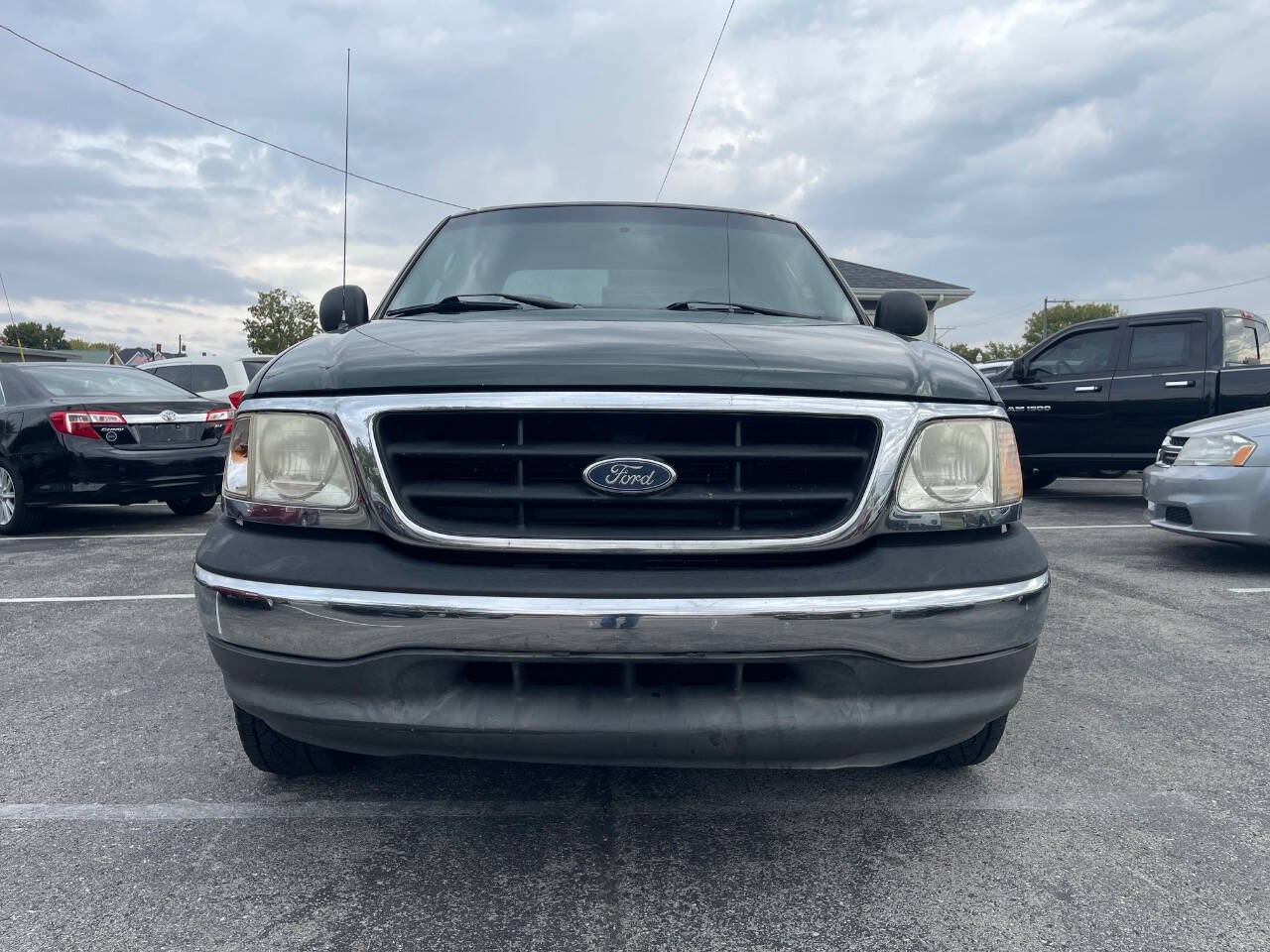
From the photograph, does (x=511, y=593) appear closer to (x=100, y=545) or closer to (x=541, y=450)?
(x=541, y=450)

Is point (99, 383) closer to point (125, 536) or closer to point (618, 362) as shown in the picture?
point (125, 536)

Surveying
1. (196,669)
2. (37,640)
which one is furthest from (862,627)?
(37,640)

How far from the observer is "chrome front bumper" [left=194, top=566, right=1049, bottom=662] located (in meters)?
1.80

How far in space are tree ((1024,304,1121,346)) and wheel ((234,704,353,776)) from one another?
79.3 meters

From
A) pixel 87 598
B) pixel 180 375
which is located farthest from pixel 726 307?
pixel 180 375

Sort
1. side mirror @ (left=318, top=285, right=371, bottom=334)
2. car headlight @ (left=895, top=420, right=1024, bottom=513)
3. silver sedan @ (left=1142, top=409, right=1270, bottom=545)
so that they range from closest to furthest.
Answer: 1. car headlight @ (left=895, top=420, right=1024, bottom=513)
2. side mirror @ (left=318, top=285, right=371, bottom=334)
3. silver sedan @ (left=1142, top=409, right=1270, bottom=545)

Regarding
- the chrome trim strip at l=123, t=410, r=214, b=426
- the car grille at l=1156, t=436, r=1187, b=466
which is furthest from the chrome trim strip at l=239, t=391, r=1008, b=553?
the chrome trim strip at l=123, t=410, r=214, b=426

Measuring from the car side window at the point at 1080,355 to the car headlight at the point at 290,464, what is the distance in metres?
8.82

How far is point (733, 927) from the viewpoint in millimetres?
1933

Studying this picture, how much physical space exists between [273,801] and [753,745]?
4.55 ft

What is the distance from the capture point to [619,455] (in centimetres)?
196

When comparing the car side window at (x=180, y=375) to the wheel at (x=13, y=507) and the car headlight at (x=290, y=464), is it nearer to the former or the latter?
the wheel at (x=13, y=507)

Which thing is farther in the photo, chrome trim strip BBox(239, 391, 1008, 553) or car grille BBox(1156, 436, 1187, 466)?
car grille BBox(1156, 436, 1187, 466)

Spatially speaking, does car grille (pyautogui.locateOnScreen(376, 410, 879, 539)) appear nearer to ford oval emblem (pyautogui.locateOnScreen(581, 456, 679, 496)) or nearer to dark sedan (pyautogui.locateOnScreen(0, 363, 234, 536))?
ford oval emblem (pyautogui.locateOnScreen(581, 456, 679, 496))
